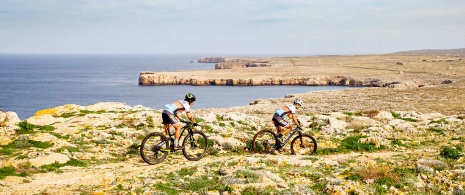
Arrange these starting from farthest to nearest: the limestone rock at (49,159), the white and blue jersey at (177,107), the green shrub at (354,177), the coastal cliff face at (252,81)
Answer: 1. the coastal cliff face at (252,81)
2. the white and blue jersey at (177,107)
3. the limestone rock at (49,159)
4. the green shrub at (354,177)

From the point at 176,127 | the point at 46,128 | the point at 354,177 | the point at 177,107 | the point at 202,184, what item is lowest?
the point at 354,177

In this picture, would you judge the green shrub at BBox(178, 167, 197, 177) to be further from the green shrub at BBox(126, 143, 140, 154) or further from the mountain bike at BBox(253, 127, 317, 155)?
the mountain bike at BBox(253, 127, 317, 155)

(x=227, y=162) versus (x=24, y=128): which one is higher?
(x=24, y=128)

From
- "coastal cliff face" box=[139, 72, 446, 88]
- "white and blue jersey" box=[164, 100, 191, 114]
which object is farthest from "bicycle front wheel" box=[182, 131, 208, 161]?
"coastal cliff face" box=[139, 72, 446, 88]

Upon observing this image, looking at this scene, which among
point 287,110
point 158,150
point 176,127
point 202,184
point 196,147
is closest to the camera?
point 202,184

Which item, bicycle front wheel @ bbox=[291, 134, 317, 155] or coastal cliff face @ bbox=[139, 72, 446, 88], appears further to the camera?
coastal cliff face @ bbox=[139, 72, 446, 88]

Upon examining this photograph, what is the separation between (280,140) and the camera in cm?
1670

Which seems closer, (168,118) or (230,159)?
(168,118)

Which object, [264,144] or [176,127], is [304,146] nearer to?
[264,144]

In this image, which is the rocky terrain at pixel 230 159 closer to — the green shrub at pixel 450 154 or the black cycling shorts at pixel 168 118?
the green shrub at pixel 450 154

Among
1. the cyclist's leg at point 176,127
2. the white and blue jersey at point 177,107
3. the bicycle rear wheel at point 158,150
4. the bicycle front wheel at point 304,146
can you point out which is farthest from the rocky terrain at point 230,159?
the white and blue jersey at point 177,107

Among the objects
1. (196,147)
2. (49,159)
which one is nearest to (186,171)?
(196,147)

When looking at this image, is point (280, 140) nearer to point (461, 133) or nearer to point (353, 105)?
point (461, 133)

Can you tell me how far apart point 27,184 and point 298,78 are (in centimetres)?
12725
